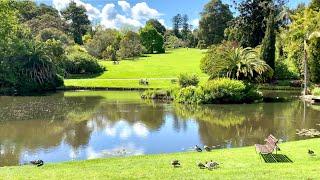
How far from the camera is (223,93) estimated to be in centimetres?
4234

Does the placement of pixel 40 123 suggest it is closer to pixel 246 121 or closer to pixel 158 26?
pixel 246 121

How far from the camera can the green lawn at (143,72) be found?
62284 millimetres

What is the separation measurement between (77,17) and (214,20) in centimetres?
3670

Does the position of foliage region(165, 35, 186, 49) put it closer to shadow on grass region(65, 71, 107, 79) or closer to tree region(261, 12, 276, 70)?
shadow on grass region(65, 71, 107, 79)

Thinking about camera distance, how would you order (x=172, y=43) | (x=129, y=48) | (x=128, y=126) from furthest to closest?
(x=172, y=43) → (x=129, y=48) → (x=128, y=126)

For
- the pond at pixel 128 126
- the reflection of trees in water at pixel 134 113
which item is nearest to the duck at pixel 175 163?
the pond at pixel 128 126

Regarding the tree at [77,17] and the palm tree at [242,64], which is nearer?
the palm tree at [242,64]

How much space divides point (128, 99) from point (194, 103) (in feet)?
28.3

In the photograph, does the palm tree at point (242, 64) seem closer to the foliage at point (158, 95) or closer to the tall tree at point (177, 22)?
the foliage at point (158, 95)

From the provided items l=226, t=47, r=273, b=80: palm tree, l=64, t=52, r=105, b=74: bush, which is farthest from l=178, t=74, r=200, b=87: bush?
l=64, t=52, r=105, b=74: bush

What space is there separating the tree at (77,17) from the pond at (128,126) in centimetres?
7622

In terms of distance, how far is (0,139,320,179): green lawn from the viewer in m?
14.2

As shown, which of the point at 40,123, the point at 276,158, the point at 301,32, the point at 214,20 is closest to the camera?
the point at 276,158

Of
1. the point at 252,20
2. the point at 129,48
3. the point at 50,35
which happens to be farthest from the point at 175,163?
the point at 129,48
